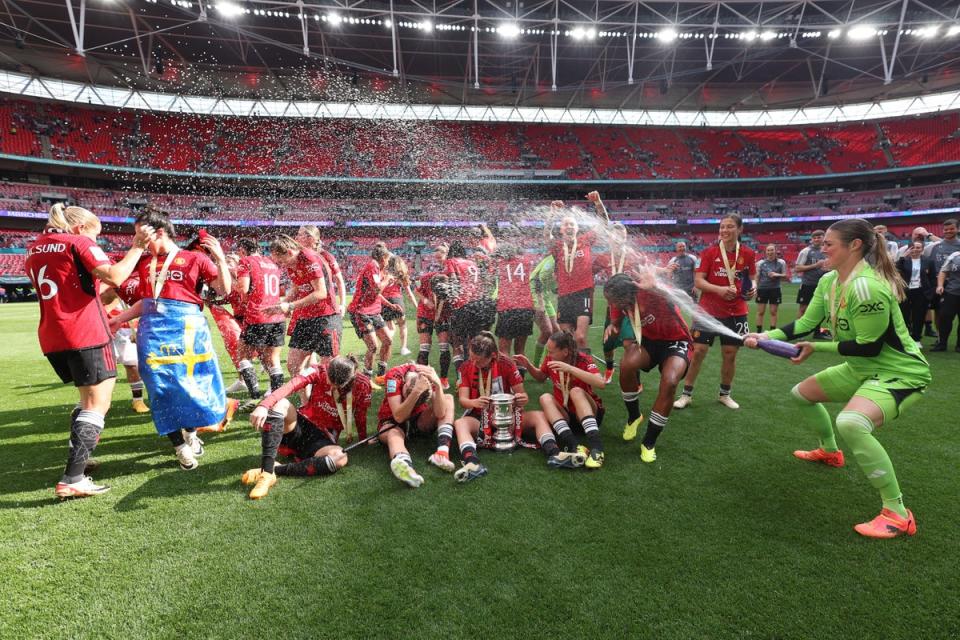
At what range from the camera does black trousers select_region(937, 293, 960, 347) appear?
786cm

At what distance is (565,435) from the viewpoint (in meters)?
3.99

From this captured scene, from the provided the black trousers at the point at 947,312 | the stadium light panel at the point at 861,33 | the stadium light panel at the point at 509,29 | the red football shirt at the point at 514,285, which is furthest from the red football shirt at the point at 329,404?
the stadium light panel at the point at 861,33

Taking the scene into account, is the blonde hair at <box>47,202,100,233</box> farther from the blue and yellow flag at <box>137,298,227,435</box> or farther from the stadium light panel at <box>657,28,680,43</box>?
the stadium light panel at <box>657,28,680,43</box>

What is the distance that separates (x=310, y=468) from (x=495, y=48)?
3416 centimetres

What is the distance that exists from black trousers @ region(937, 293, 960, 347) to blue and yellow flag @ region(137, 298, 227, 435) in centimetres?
1160

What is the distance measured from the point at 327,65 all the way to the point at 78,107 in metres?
21.2

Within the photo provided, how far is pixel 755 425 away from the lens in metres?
4.86

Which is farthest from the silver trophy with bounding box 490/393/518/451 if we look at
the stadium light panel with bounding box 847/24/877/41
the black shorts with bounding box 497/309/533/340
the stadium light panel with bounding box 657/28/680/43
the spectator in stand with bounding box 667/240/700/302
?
the stadium light panel with bounding box 847/24/877/41

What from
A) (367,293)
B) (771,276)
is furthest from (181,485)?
(771,276)

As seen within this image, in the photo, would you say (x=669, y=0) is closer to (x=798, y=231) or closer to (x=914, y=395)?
(x=798, y=231)

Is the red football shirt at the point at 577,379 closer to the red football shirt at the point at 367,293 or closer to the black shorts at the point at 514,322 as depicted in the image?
the black shorts at the point at 514,322

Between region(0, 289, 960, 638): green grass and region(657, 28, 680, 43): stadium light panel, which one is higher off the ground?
region(657, 28, 680, 43): stadium light panel

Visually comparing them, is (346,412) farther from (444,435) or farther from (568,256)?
(568,256)

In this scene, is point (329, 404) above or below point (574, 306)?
below
